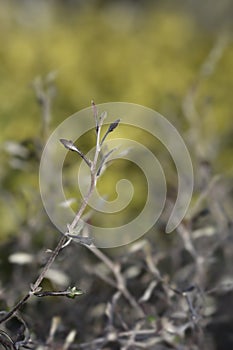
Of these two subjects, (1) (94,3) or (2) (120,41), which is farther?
(1) (94,3)

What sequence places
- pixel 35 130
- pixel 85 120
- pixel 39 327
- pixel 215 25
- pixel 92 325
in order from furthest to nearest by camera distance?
pixel 215 25 < pixel 35 130 < pixel 85 120 < pixel 92 325 < pixel 39 327

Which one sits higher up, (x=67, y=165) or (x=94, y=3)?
(x=94, y=3)

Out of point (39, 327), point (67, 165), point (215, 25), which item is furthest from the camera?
point (215, 25)

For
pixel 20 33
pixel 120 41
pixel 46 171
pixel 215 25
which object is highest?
pixel 215 25

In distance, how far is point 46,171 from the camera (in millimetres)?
1399

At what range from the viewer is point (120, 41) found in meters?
4.03

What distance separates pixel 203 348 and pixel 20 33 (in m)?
3.22

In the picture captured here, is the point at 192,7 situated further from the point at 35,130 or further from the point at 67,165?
the point at 67,165

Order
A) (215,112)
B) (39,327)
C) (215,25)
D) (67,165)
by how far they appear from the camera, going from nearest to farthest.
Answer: (39,327) < (67,165) < (215,112) < (215,25)

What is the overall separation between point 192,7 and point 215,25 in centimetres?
46

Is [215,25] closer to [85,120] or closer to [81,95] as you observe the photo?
[81,95]

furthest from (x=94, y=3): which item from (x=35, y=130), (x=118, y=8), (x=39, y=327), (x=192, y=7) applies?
(x=39, y=327)

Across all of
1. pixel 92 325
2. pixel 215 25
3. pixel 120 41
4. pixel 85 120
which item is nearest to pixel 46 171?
pixel 92 325

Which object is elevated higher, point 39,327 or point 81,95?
point 81,95
